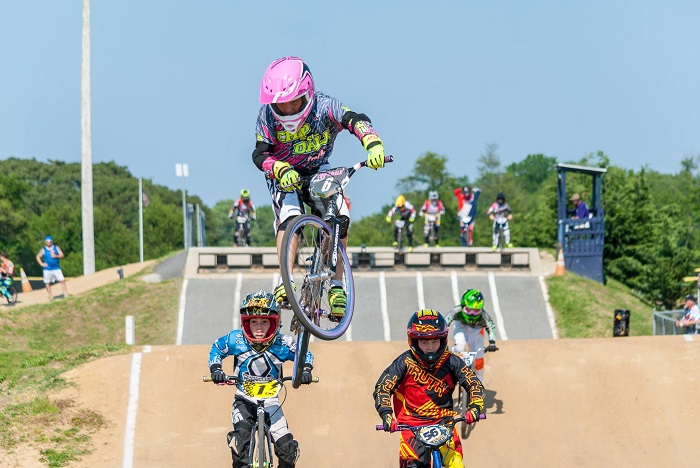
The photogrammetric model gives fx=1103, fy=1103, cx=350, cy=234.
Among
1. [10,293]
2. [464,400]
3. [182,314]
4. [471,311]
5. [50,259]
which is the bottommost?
[464,400]

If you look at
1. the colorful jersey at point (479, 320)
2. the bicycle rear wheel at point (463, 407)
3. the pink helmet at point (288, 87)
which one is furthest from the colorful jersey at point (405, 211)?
the pink helmet at point (288, 87)

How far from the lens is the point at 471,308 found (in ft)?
53.9

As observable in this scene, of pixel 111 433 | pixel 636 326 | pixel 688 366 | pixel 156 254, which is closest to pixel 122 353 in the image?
pixel 111 433

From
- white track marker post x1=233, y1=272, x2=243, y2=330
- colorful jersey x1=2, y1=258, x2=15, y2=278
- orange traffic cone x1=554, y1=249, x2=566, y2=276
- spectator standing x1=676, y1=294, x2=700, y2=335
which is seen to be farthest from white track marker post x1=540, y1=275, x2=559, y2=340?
colorful jersey x1=2, y1=258, x2=15, y2=278

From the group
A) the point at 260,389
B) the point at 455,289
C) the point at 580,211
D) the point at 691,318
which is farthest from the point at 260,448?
the point at 580,211

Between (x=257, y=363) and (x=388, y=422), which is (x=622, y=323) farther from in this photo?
(x=388, y=422)

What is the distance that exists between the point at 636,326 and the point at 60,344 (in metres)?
15.1

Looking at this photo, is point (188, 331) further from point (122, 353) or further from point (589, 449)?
point (589, 449)

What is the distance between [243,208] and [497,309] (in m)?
8.45

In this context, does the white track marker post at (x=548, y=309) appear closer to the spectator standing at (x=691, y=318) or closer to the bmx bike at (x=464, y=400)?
the spectator standing at (x=691, y=318)

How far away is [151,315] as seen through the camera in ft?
99.2

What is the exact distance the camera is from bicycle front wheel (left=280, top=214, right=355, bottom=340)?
35.3 ft

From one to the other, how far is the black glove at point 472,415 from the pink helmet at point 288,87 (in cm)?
341

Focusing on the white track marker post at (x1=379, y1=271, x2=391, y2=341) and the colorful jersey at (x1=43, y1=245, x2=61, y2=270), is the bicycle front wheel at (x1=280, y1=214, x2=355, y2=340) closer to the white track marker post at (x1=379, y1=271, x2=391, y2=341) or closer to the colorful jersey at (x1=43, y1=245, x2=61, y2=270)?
the white track marker post at (x1=379, y1=271, x2=391, y2=341)
